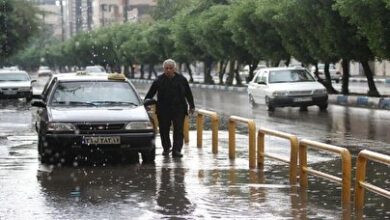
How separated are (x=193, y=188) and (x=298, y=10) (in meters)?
24.3

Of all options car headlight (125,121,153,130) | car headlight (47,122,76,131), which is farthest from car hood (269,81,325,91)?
car headlight (47,122,76,131)

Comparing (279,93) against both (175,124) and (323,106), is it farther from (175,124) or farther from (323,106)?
(175,124)

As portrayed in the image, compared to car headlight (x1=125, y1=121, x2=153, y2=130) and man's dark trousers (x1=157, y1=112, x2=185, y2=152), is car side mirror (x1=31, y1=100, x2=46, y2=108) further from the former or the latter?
man's dark trousers (x1=157, y1=112, x2=185, y2=152)

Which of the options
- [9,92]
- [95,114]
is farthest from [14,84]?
[95,114]

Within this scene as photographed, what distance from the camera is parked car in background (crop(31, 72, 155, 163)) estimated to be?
12477 mm

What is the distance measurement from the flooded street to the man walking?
1.82 ft

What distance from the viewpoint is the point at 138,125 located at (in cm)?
1274

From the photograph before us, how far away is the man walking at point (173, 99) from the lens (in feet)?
45.3

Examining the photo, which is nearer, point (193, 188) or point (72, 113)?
point (193, 188)

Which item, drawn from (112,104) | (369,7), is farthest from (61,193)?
(369,7)

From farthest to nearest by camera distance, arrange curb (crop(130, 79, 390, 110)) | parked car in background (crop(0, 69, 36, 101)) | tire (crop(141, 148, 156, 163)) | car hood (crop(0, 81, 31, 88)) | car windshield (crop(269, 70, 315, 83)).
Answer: car hood (crop(0, 81, 31, 88)) < parked car in background (crop(0, 69, 36, 101)) < curb (crop(130, 79, 390, 110)) < car windshield (crop(269, 70, 315, 83)) < tire (crop(141, 148, 156, 163))

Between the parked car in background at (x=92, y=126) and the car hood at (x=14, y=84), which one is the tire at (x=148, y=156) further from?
the car hood at (x=14, y=84)

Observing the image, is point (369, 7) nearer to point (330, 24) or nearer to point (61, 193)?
point (330, 24)

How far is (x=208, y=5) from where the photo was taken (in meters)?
59.9
